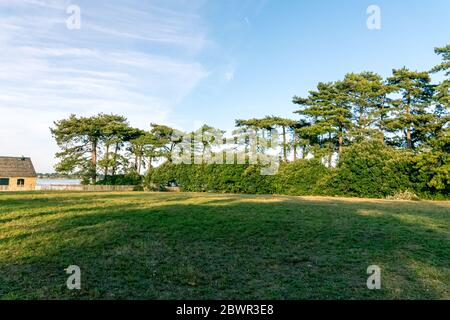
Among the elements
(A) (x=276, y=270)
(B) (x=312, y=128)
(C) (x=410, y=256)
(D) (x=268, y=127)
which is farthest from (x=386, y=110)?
(A) (x=276, y=270)

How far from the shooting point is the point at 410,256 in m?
6.08

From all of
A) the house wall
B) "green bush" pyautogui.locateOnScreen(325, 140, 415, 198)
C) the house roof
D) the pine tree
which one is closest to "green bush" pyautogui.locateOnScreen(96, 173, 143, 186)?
the house wall

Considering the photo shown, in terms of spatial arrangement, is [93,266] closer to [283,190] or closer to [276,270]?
[276,270]

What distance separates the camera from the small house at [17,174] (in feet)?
131

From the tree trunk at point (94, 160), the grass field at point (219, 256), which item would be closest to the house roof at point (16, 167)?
the tree trunk at point (94, 160)

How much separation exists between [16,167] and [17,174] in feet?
3.41

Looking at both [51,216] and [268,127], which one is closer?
[51,216]

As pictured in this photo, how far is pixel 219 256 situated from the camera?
5.92 meters

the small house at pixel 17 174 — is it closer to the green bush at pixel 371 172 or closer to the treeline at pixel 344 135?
the treeline at pixel 344 135

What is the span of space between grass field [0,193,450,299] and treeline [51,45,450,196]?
15408 mm

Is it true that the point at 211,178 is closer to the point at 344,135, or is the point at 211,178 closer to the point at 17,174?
the point at 344,135

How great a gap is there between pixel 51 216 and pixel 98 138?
3283 cm
